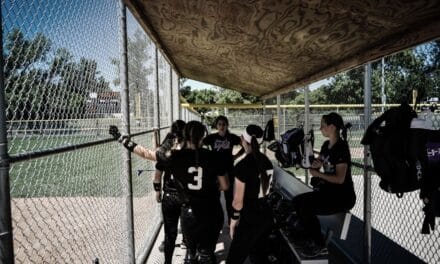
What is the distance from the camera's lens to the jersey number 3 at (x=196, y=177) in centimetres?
338

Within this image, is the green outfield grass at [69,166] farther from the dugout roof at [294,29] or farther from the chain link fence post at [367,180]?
the chain link fence post at [367,180]

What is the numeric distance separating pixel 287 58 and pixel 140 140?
3.31 meters

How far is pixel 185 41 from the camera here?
5016 millimetres

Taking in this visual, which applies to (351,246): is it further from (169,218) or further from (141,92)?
(141,92)

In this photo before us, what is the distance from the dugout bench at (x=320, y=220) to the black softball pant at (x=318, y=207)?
0.54ft

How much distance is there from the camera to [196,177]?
3398 mm

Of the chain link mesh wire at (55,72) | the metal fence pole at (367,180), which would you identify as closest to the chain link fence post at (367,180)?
the metal fence pole at (367,180)

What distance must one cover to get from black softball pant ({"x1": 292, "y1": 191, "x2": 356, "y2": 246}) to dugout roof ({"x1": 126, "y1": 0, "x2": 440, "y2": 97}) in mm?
1579

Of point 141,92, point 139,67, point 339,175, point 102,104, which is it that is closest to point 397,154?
point 339,175

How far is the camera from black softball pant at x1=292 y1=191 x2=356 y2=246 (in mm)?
3939

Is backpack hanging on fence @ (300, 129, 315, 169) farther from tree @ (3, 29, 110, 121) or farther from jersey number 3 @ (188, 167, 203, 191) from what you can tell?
tree @ (3, 29, 110, 121)

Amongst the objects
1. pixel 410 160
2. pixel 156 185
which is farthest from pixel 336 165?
pixel 156 185

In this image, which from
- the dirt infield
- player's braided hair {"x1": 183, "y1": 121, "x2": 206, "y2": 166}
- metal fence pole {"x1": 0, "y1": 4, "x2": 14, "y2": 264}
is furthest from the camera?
the dirt infield

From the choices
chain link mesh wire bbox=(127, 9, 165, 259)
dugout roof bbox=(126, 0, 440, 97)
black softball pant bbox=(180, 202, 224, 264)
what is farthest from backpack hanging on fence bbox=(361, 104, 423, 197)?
chain link mesh wire bbox=(127, 9, 165, 259)
